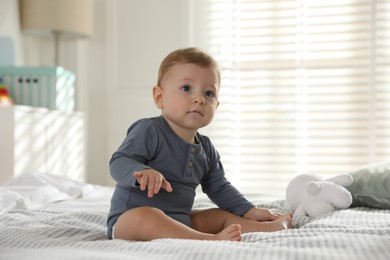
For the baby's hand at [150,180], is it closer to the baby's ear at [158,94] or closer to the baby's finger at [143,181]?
the baby's finger at [143,181]

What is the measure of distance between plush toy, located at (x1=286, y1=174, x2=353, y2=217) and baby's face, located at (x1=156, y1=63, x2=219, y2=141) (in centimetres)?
35

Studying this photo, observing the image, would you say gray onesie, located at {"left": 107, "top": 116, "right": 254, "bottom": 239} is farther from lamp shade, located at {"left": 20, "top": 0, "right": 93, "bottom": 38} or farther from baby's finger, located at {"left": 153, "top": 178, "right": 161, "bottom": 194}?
lamp shade, located at {"left": 20, "top": 0, "right": 93, "bottom": 38}

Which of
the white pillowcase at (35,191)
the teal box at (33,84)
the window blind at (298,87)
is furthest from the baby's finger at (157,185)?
the window blind at (298,87)

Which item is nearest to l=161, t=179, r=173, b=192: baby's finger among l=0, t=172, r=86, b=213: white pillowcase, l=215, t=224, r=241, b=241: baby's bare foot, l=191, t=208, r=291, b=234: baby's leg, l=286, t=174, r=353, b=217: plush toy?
l=215, t=224, r=241, b=241: baby's bare foot

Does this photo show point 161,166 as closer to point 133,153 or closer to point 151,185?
point 133,153

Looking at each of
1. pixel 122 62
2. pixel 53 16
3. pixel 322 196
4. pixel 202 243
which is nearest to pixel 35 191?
pixel 322 196

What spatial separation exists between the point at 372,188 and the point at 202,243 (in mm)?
846

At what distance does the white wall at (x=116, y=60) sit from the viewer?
12.0 ft

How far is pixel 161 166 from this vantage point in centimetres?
133

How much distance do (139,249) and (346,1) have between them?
291cm

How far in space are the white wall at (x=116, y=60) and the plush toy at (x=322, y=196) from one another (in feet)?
7.25

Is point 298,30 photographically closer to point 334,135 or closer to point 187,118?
point 334,135

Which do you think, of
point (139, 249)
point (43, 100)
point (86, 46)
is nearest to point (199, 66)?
point (139, 249)

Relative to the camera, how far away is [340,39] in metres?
3.47
